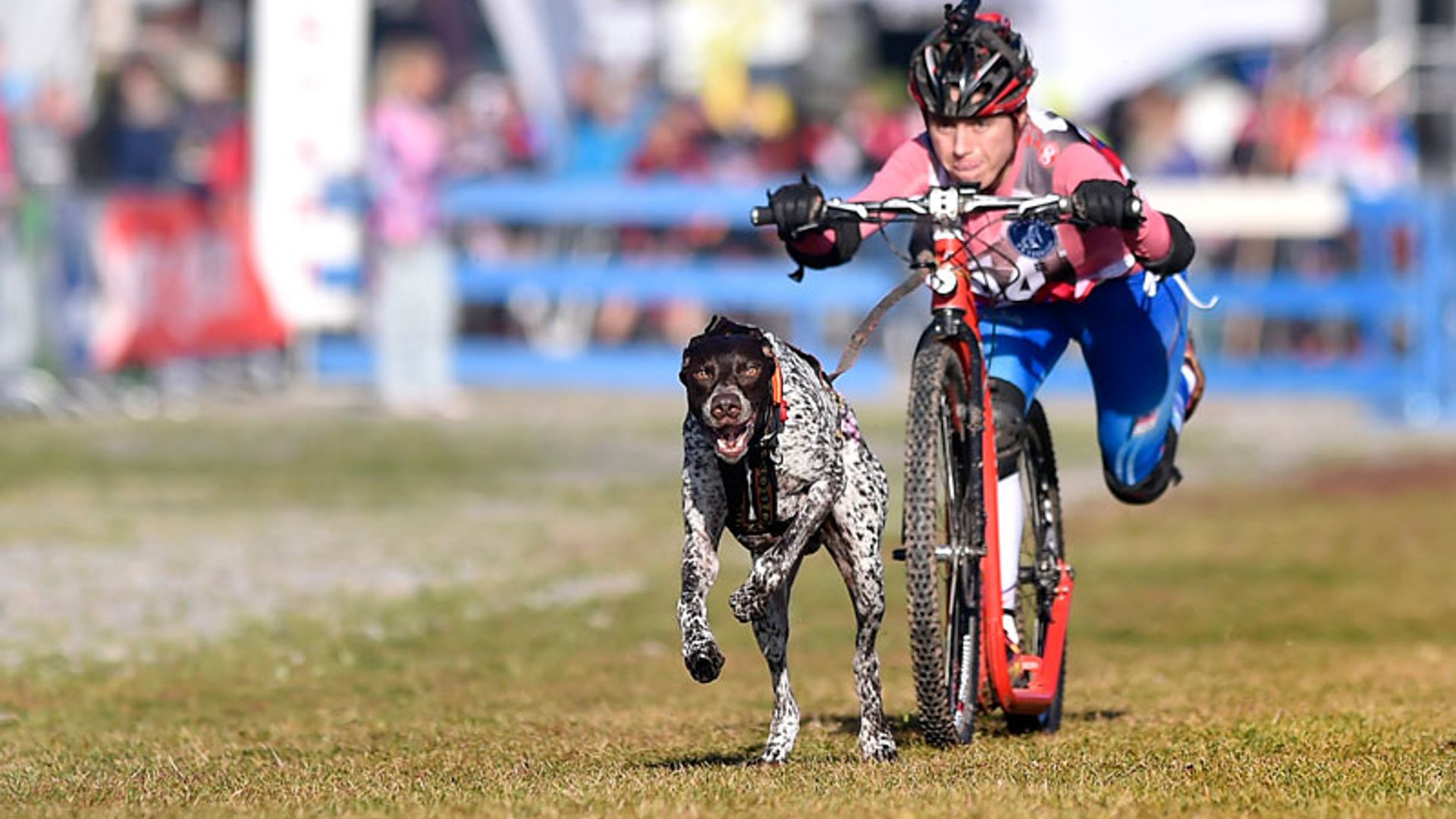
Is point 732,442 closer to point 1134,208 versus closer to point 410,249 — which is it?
point 1134,208

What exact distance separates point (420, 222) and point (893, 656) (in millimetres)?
11492

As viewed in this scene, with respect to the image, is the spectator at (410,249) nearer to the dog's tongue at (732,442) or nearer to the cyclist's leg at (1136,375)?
the cyclist's leg at (1136,375)

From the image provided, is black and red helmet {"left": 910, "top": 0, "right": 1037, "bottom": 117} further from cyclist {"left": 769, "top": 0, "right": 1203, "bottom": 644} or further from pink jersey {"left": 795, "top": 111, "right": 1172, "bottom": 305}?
pink jersey {"left": 795, "top": 111, "right": 1172, "bottom": 305}

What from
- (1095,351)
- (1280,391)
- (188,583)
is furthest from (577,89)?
(1095,351)

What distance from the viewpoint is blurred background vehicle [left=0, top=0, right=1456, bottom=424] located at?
2108 cm

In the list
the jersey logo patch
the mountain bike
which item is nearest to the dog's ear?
the mountain bike

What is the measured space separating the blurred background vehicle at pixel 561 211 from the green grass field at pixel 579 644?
1927mm

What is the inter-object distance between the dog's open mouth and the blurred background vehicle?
13.8 meters

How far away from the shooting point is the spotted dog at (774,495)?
6438 mm

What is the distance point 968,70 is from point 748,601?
158cm

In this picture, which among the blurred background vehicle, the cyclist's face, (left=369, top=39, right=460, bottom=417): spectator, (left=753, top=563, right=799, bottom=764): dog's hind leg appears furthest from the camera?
the blurred background vehicle

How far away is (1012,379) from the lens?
784 centimetres

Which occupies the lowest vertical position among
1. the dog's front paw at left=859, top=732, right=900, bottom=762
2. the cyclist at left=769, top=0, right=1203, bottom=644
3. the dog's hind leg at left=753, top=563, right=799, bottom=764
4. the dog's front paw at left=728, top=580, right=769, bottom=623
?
the dog's front paw at left=859, top=732, right=900, bottom=762

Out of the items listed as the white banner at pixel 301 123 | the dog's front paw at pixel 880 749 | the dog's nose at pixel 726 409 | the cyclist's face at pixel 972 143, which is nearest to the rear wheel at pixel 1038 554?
the dog's front paw at pixel 880 749
